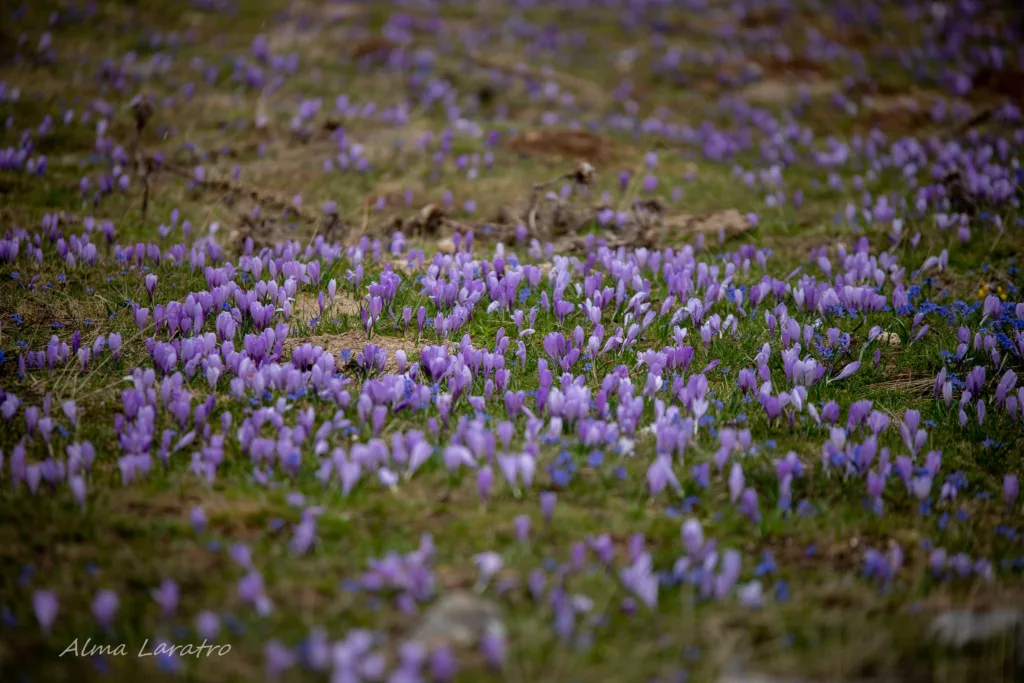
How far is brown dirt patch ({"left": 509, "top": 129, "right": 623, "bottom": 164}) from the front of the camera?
10.9 metres

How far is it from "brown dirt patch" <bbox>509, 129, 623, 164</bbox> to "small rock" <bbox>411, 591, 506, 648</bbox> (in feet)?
28.1

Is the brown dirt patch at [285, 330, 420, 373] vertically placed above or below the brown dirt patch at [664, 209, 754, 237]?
above

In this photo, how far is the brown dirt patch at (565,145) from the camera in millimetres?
10922

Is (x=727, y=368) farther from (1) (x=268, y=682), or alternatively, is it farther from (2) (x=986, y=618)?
(1) (x=268, y=682)

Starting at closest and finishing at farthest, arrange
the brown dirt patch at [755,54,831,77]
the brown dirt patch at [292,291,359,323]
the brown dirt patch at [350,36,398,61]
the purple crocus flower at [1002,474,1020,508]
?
the purple crocus flower at [1002,474,1020,508] → the brown dirt patch at [292,291,359,323] → the brown dirt patch at [350,36,398,61] → the brown dirt patch at [755,54,831,77]

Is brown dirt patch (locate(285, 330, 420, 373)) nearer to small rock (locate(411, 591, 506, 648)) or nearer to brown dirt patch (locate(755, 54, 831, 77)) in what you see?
small rock (locate(411, 591, 506, 648))

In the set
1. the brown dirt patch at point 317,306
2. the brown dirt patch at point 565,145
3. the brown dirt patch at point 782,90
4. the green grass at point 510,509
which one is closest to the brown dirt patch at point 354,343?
the green grass at point 510,509

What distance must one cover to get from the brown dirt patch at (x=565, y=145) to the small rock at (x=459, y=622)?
8.55 m

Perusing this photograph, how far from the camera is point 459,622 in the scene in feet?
9.95

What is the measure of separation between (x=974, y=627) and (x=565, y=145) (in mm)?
9066

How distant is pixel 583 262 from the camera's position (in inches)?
306

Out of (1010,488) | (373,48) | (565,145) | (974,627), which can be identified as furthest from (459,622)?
(373,48)

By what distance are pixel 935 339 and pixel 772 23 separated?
15085 mm

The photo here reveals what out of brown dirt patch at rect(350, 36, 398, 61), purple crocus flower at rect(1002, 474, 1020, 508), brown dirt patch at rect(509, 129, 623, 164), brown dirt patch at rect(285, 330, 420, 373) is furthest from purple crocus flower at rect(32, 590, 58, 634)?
brown dirt patch at rect(350, 36, 398, 61)
